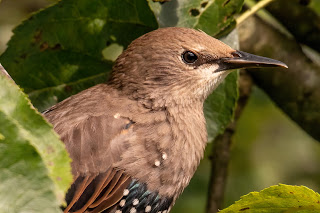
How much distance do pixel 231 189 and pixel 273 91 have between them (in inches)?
69.5

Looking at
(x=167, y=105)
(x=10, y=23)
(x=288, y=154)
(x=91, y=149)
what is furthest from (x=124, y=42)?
(x=288, y=154)

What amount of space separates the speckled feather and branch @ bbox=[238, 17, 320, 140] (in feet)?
3.22

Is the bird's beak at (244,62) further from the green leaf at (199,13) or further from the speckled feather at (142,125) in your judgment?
the green leaf at (199,13)

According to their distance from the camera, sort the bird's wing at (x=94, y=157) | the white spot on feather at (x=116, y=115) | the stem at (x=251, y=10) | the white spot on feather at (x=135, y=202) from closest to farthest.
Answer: the bird's wing at (x=94, y=157) → the white spot on feather at (x=135, y=202) → the white spot on feather at (x=116, y=115) → the stem at (x=251, y=10)

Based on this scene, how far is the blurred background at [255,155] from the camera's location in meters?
6.59

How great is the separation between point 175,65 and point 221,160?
1283mm

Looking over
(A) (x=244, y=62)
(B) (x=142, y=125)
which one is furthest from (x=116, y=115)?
(A) (x=244, y=62)

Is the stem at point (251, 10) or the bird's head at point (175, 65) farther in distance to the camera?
the stem at point (251, 10)

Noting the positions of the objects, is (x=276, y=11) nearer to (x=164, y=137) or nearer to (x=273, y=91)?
(x=273, y=91)

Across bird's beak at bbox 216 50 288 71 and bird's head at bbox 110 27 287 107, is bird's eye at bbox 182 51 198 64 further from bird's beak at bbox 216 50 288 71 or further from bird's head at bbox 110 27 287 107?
bird's beak at bbox 216 50 288 71

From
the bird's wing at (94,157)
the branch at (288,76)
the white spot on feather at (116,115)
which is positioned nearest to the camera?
the bird's wing at (94,157)

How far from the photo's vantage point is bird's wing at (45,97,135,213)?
11.9ft

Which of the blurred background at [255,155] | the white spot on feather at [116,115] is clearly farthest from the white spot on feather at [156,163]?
the blurred background at [255,155]

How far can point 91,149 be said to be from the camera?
3.70 meters
